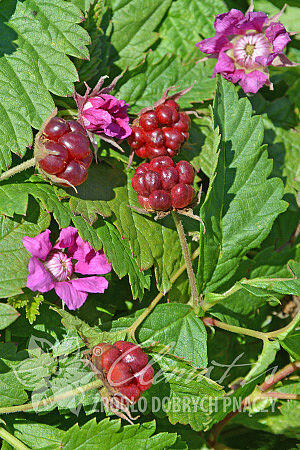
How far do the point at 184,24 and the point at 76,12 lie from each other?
62cm

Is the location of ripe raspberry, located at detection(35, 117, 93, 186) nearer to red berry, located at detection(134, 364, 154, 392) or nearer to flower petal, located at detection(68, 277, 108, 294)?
flower petal, located at detection(68, 277, 108, 294)

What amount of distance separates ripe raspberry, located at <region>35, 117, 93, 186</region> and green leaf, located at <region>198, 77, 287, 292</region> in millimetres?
549

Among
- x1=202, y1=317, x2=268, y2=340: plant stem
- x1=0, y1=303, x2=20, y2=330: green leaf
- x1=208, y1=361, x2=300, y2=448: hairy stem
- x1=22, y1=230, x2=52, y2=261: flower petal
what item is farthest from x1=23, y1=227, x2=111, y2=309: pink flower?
x1=208, y1=361, x2=300, y2=448: hairy stem

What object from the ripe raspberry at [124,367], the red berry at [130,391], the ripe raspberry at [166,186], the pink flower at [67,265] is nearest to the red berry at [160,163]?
the ripe raspberry at [166,186]

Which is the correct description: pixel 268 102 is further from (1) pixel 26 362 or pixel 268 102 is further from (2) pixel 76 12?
(1) pixel 26 362

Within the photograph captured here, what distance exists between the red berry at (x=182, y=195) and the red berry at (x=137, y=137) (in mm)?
282

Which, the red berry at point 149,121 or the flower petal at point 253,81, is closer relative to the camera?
the red berry at point 149,121

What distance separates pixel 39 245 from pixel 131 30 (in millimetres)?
1022

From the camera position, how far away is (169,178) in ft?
5.48

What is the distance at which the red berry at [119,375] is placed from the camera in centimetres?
151

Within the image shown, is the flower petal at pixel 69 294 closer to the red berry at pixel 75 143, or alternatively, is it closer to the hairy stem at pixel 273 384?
the red berry at pixel 75 143

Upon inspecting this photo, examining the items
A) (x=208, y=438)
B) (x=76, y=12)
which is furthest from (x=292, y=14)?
(x=208, y=438)

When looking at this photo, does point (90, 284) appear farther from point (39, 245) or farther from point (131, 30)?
point (131, 30)

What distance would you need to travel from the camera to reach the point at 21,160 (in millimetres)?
1811
